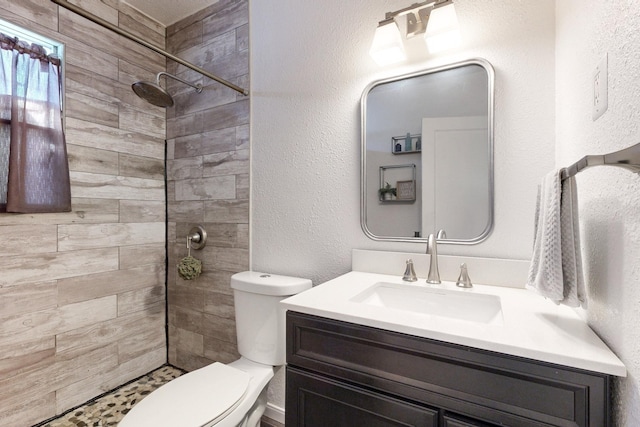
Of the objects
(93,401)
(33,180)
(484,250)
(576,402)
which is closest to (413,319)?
(576,402)

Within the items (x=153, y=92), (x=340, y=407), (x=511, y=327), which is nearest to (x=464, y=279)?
(x=511, y=327)

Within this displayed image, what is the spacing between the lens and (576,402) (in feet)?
2.01

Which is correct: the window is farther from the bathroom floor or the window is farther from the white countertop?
the white countertop

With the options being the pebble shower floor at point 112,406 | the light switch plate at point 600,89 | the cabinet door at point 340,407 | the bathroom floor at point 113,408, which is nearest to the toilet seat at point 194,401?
the cabinet door at point 340,407

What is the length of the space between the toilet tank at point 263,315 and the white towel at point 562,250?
976mm

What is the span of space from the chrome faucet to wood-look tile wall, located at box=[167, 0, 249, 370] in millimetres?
1045

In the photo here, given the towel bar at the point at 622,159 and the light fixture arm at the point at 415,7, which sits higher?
the light fixture arm at the point at 415,7

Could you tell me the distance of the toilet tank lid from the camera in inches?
55.1

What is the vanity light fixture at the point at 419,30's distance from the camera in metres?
1.16

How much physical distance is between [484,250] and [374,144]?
0.65m

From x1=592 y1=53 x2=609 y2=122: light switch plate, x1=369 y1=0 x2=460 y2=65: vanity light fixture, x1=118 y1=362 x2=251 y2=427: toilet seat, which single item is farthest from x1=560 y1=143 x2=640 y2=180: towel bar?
x1=118 y1=362 x2=251 y2=427: toilet seat

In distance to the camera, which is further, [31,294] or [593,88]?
[31,294]

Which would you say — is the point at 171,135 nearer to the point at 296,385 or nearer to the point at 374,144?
the point at 374,144

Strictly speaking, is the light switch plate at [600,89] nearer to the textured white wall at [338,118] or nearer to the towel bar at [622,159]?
the towel bar at [622,159]
